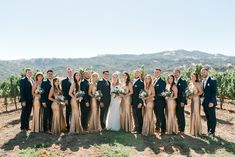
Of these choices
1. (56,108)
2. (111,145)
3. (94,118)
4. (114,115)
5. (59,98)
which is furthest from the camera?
(114,115)

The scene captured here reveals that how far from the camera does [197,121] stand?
15.6 meters

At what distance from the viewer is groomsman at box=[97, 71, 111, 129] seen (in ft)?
51.1

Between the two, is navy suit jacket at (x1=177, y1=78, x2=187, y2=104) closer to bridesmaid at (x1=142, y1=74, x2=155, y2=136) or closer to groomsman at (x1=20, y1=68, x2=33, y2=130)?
bridesmaid at (x1=142, y1=74, x2=155, y2=136)

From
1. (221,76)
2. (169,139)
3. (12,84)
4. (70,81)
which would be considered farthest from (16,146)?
(221,76)

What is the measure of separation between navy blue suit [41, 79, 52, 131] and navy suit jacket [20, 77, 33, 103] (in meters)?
0.75

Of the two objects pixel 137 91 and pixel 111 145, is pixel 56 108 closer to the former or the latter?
pixel 111 145

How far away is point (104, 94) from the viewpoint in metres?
15.6

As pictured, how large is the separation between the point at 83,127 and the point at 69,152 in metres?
2.68

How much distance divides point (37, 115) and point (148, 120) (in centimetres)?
450

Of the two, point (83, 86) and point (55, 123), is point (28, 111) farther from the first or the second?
point (83, 86)

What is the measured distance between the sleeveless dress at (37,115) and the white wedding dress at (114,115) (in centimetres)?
280

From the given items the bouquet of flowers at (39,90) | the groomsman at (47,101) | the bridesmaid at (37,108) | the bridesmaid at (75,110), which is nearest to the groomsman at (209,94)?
the bridesmaid at (75,110)

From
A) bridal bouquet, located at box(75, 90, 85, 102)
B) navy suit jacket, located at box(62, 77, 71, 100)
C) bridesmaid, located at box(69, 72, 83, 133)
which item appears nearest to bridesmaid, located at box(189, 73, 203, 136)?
bridal bouquet, located at box(75, 90, 85, 102)

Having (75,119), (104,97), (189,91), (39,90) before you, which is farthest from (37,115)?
(189,91)
